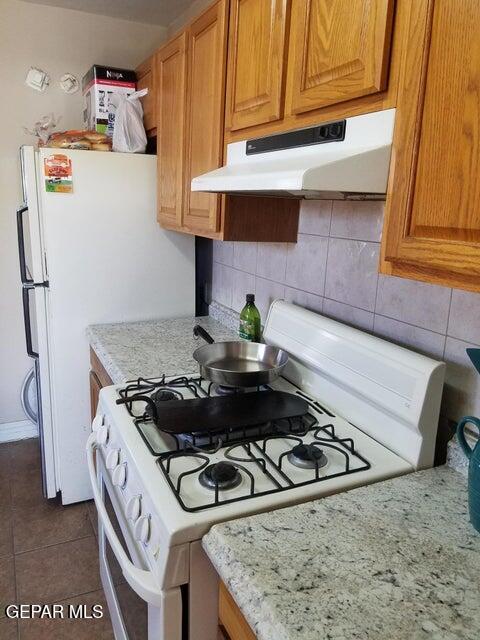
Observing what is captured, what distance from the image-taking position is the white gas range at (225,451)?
923 millimetres

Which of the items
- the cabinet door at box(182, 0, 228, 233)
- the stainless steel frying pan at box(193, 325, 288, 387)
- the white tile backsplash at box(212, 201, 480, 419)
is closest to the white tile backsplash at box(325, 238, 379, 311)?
the white tile backsplash at box(212, 201, 480, 419)

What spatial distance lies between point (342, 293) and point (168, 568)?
0.95 m

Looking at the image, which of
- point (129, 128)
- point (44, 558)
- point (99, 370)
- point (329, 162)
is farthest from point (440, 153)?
point (44, 558)

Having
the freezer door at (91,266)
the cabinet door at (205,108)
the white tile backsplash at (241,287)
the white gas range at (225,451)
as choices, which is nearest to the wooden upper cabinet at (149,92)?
the freezer door at (91,266)

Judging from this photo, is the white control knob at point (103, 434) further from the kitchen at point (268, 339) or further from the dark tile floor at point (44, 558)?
the dark tile floor at point (44, 558)

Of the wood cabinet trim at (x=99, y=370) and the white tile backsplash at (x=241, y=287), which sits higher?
the white tile backsplash at (x=241, y=287)

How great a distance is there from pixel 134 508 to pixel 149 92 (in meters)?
1.84

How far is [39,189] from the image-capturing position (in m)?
2.02

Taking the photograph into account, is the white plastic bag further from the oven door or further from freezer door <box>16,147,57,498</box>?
the oven door

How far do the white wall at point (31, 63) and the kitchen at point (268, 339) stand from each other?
0.10ft

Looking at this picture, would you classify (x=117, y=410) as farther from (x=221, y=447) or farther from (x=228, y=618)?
(x=228, y=618)

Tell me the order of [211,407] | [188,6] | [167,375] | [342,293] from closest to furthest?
[211,407]
[342,293]
[167,375]
[188,6]

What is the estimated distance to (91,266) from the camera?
6.97 ft

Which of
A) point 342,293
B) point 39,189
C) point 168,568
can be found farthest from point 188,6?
point 168,568
